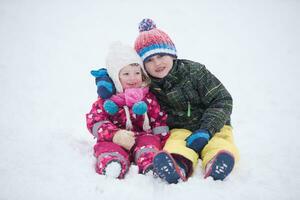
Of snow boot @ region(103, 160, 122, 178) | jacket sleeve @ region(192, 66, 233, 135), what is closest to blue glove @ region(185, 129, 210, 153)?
jacket sleeve @ region(192, 66, 233, 135)

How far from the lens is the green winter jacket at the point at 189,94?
2742 mm

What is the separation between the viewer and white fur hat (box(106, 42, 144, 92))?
2.84 m

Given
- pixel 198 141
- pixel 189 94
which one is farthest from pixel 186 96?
pixel 198 141

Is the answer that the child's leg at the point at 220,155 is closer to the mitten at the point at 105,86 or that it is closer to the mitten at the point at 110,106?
the mitten at the point at 110,106

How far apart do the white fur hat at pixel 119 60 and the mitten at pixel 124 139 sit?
50 centimetres

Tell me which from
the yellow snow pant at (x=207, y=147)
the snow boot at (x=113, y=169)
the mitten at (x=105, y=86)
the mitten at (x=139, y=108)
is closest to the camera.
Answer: the snow boot at (x=113, y=169)

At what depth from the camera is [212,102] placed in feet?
9.02

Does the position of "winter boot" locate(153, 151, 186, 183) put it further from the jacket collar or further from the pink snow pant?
the jacket collar

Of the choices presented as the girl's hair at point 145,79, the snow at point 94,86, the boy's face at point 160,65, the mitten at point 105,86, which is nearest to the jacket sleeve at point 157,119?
the girl's hair at point 145,79

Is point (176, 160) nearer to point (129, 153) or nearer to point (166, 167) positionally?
point (166, 167)
